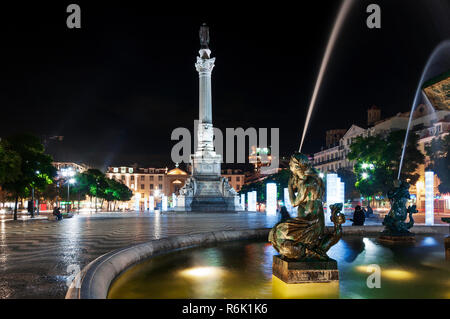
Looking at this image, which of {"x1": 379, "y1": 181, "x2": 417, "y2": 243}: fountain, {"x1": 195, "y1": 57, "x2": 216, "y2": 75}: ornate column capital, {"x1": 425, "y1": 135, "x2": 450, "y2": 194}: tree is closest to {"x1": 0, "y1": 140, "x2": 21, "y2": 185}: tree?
{"x1": 195, "y1": 57, "x2": 216, "y2": 75}: ornate column capital

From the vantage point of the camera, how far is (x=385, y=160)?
1754 inches

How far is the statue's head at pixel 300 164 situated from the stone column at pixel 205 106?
45.0 meters

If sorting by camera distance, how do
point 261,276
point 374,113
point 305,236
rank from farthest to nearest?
point 374,113
point 261,276
point 305,236

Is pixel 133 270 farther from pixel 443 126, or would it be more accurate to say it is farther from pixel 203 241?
pixel 443 126

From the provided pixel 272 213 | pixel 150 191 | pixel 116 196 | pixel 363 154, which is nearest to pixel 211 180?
pixel 272 213

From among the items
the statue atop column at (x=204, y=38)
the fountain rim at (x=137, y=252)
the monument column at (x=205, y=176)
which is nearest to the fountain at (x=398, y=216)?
the fountain rim at (x=137, y=252)

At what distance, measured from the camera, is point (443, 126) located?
60.0m

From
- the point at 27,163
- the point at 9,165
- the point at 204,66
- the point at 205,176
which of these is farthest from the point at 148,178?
the point at 9,165

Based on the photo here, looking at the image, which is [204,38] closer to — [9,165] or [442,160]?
[9,165]

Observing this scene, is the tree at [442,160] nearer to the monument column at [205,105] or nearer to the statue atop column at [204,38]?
the monument column at [205,105]

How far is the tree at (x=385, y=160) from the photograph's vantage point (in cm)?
4438

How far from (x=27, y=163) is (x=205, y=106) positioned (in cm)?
2390

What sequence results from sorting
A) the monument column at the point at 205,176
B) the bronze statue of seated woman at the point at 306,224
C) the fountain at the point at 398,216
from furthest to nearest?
the monument column at the point at 205,176, the fountain at the point at 398,216, the bronze statue of seated woman at the point at 306,224
